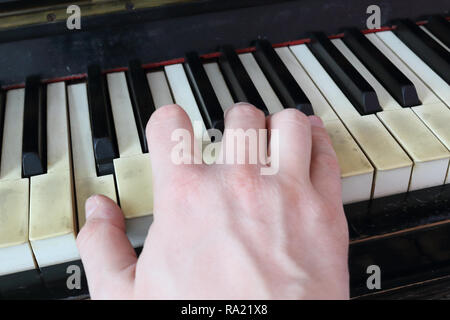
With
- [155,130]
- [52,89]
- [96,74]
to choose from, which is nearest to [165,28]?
[96,74]

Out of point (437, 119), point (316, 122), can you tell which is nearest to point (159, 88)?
point (316, 122)

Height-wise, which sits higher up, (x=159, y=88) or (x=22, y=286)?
(x=159, y=88)

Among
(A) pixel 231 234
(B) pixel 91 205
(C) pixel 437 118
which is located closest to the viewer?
(A) pixel 231 234

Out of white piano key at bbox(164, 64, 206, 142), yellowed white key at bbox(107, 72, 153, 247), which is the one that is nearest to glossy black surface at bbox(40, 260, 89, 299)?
yellowed white key at bbox(107, 72, 153, 247)

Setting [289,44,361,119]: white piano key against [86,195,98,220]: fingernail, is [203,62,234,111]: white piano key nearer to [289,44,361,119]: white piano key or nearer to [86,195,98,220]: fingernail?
[289,44,361,119]: white piano key

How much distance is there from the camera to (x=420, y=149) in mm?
946

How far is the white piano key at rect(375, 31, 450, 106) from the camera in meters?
1.11

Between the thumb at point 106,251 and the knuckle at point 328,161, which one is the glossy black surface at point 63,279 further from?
the knuckle at point 328,161

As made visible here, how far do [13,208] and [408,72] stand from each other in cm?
90

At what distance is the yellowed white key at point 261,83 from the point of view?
43.2 inches

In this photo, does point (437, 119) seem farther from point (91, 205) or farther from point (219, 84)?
point (91, 205)

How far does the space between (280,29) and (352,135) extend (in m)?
0.41

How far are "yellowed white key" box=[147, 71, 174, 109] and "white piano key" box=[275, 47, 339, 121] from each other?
0.30 meters
